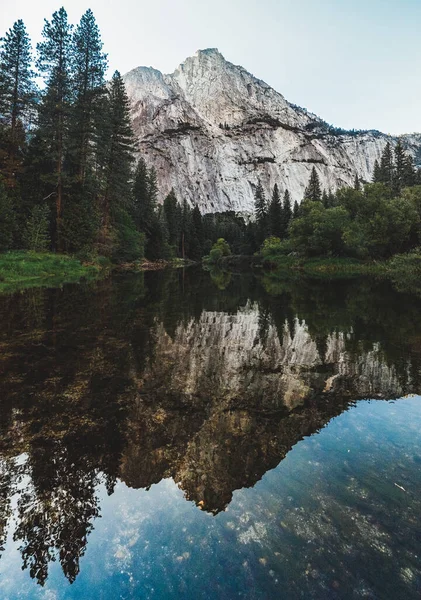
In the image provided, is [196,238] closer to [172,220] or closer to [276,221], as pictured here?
[172,220]

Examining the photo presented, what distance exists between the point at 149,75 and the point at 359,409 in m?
215

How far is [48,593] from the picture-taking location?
2.28 meters

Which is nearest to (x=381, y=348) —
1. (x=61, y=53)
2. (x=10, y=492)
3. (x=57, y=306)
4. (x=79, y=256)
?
(x=10, y=492)

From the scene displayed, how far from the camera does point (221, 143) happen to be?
172875 millimetres

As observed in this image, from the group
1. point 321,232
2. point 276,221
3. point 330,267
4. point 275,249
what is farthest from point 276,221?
point 330,267

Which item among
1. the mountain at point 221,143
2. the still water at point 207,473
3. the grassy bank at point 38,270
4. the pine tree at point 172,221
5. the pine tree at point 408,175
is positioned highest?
the mountain at point 221,143

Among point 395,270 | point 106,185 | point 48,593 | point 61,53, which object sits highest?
point 61,53

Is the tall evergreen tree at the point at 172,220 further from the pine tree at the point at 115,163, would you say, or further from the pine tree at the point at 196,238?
the pine tree at the point at 115,163

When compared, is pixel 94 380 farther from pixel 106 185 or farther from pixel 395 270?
pixel 395 270

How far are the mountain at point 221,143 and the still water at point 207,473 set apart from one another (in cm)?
15150

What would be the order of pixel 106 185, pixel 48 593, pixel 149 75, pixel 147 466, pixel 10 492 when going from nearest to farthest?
pixel 48 593, pixel 10 492, pixel 147 466, pixel 106 185, pixel 149 75

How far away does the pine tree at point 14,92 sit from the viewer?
29.6 metres

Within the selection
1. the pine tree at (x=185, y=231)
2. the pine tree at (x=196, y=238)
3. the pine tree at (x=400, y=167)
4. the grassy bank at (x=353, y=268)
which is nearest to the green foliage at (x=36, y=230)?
the grassy bank at (x=353, y=268)

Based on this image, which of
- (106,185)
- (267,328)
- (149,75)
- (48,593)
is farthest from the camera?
(149,75)
